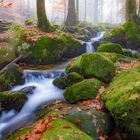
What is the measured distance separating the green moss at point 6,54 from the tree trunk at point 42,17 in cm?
445

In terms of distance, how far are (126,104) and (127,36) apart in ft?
36.4

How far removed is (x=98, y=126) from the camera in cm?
676

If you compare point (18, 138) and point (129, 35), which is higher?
point (129, 35)

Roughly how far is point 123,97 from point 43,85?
461 cm

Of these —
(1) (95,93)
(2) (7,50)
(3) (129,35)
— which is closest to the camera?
(1) (95,93)

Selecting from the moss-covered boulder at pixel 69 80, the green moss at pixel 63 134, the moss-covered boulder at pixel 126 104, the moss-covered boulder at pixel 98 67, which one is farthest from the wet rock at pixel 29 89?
the green moss at pixel 63 134

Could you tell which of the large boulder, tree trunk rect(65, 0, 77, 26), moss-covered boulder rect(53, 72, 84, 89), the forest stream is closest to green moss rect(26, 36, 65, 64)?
the large boulder

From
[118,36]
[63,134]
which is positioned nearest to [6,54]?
[118,36]

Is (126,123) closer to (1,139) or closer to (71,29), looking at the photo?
(1,139)

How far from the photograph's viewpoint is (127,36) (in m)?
17.0

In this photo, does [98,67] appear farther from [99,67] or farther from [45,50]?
[45,50]

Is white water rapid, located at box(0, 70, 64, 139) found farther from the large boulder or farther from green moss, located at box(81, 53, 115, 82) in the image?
the large boulder

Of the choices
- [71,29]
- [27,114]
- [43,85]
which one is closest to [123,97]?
[27,114]

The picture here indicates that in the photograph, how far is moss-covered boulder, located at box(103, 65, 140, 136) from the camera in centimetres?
636
